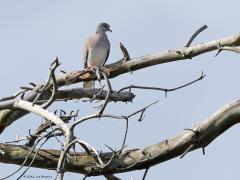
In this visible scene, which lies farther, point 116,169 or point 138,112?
point 116,169

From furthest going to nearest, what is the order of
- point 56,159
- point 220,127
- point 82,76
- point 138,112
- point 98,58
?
point 98,58, point 82,76, point 56,159, point 220,127, point 138,112

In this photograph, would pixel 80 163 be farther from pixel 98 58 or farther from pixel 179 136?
pixel 98 58

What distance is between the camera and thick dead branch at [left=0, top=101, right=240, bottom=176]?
6371 mm

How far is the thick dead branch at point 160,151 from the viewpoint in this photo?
6.37m

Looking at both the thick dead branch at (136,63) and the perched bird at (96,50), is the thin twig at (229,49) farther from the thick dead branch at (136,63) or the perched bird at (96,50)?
the perched bird at (96,50)

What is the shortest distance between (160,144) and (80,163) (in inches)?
25.4

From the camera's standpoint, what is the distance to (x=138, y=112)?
17.8ft

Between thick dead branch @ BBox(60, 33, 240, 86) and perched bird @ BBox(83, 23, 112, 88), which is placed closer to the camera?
thick dead branch @ BBox(60, 33, 240, 86)

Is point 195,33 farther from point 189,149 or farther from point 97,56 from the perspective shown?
point 97,56

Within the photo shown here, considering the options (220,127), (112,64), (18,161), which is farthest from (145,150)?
(112,64)

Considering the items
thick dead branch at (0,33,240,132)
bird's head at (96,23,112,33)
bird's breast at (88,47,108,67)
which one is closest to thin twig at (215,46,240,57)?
thick dead branch at (0,33,240,132)

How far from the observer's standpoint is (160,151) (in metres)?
6.51

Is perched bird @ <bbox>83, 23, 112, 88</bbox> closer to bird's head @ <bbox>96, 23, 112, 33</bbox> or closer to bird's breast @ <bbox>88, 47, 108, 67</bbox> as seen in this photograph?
bird's breast @ <bbox>88, 47, 108, 67</bbox>

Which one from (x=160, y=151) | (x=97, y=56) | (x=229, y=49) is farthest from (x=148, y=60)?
(x=97, y=56)
